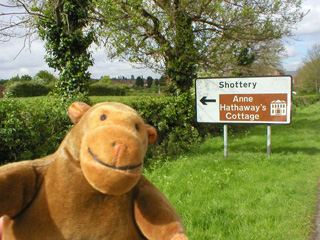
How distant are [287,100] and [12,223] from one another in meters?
6.41

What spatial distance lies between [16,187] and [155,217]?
0.74 m

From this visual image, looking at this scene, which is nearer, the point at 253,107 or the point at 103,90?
the point at 253,107

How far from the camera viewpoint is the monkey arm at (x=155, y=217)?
5.24 feet

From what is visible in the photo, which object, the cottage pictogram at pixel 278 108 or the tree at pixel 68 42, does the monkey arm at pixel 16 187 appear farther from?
the tree at pixel 68 42

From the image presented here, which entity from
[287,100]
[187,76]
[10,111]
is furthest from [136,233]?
[187,76]

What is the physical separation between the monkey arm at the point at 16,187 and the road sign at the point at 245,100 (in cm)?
599

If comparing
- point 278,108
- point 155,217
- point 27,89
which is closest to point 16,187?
point 155,217

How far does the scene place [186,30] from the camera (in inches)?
360

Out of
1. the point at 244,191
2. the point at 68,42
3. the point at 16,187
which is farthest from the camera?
the point at 68,42

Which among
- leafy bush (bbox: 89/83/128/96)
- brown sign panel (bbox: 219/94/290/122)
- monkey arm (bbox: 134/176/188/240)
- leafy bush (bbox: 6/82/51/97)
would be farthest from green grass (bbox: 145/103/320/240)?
leafy bush (bbox: 89/83/128/96)

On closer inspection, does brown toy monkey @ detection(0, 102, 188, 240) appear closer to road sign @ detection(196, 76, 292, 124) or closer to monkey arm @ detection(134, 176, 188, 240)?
monkey arm @ detection(134, 176, 188, 240)

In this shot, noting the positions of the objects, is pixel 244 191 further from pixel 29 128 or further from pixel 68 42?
pixel 68 42

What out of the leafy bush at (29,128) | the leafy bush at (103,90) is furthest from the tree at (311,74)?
the leafy bush at (29,128)

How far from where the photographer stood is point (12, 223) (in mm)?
1511
